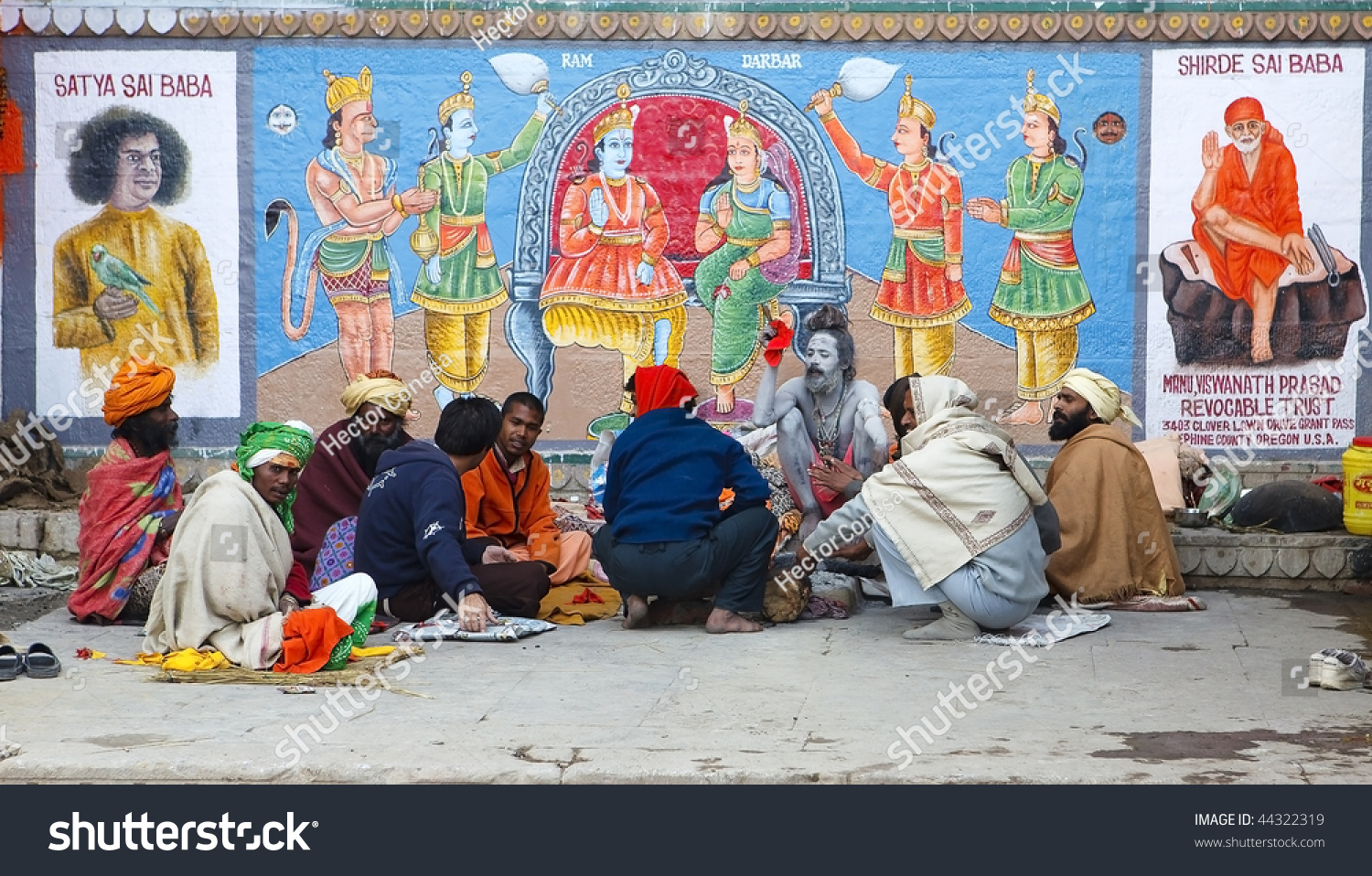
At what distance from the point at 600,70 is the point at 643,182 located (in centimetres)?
70

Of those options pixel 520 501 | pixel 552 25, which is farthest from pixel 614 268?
pixel 520 501

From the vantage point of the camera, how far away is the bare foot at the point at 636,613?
22.7 ft

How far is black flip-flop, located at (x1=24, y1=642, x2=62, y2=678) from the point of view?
5914 millimetres

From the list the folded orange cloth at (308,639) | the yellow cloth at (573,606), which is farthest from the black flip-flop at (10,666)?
the yellow cloth at (573,606)

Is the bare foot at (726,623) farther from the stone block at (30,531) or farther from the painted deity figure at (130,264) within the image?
the painted deity figure at (130,264)

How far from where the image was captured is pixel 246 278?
9.34 meters

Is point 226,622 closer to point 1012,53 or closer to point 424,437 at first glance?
point 424,437

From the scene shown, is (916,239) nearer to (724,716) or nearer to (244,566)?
(724,716)

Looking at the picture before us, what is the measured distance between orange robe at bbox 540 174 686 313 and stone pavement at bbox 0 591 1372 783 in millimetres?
2913

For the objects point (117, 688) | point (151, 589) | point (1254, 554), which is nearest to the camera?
point (117, 688)

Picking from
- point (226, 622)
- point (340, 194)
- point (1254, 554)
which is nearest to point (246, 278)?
point (340, 194)

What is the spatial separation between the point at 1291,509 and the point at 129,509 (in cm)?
568

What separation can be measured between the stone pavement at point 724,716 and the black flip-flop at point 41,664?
0.15ft

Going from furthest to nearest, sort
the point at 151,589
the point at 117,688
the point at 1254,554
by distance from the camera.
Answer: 1. the point at 1254,554
2. the point at 151,589
3. the point at 117,688
